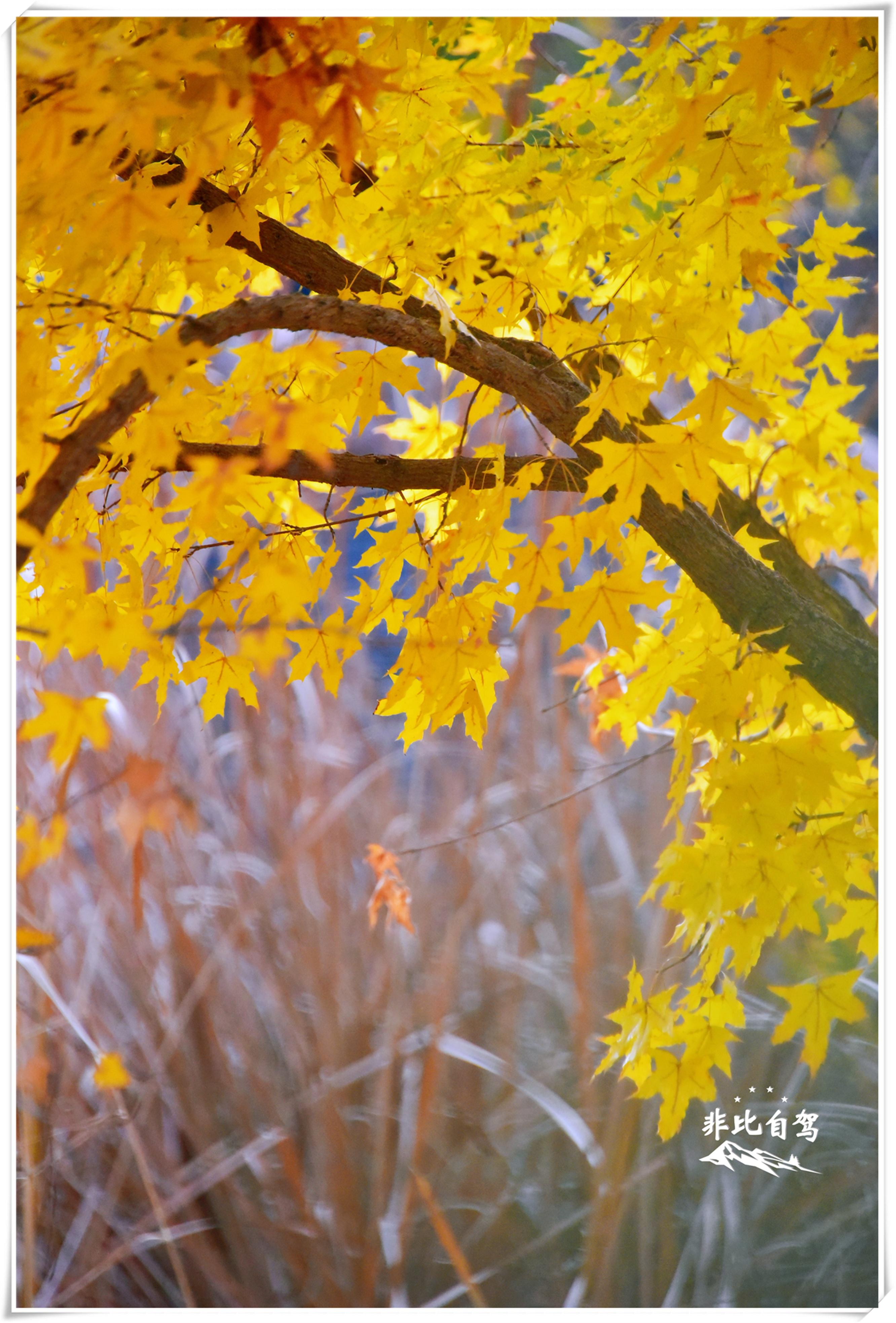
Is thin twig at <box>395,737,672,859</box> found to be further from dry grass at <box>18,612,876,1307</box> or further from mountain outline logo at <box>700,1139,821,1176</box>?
mountain outline logo at <box>700,1139,821,1176</box>

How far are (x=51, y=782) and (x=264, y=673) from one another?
33.5 inches

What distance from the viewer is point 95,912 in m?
1.30

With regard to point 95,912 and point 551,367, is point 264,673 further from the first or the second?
point 95,912

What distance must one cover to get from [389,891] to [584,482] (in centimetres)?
69

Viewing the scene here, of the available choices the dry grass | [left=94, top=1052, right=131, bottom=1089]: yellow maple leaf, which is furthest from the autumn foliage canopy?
[left=94, top=1052, right=131, bottom=1089]: yellow maple leaf

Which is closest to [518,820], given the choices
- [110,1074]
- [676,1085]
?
[676,1085]

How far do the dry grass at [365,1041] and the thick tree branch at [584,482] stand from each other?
0.43 meters

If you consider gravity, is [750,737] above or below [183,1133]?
above

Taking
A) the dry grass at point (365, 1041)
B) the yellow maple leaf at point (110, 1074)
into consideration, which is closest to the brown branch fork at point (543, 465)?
the dry grass at point (365, 1041)

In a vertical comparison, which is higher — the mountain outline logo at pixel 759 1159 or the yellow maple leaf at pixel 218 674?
the yellow maple leaf at pixel 218 674

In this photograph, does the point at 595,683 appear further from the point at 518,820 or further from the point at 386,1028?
the point at 386,1028

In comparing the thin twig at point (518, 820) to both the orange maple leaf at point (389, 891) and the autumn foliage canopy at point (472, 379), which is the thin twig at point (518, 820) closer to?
the orange maple leaf at point (389, 891)

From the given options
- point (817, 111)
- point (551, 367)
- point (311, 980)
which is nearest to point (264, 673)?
→ point (551, 367)

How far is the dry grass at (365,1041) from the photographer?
1104 mm
